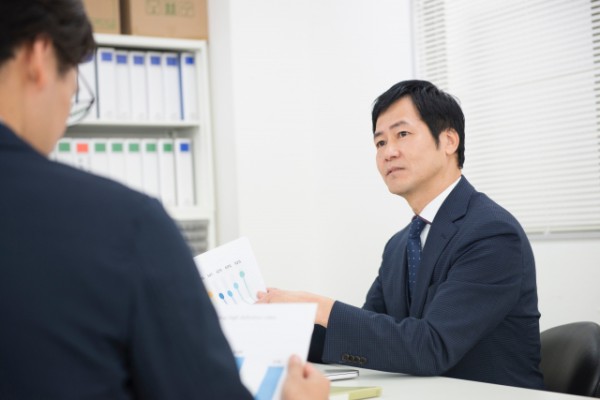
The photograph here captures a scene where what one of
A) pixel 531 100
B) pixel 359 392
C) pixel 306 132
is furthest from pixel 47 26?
pixel 306 132

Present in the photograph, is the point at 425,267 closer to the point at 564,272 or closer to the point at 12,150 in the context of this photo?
the point at 564,272

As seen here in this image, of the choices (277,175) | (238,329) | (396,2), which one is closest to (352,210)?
(277,175)

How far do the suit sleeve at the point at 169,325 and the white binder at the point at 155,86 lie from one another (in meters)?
2.74

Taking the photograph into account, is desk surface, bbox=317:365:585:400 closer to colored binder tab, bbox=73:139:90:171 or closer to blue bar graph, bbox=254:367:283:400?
blue bar graph, bbox=254:367:283:400

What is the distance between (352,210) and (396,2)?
1010mm

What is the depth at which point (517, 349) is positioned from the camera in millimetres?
1938

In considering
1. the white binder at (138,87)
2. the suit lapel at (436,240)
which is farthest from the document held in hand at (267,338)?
the white binder at (138,87)

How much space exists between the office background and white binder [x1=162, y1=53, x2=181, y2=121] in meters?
0.20

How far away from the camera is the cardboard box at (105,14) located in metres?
3.33

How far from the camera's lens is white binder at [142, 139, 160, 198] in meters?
3.37

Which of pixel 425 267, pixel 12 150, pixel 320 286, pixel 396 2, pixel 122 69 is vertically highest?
pixel 396 2

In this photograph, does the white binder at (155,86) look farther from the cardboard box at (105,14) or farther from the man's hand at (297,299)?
the man's hand at (297,299)

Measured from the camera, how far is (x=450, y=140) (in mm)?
2311

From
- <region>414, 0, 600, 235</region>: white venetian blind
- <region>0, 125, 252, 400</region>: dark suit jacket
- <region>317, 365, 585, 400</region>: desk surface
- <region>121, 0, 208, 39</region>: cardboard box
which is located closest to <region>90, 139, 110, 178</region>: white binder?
<region>121, 0, 208, 39</region>: cardboard box
